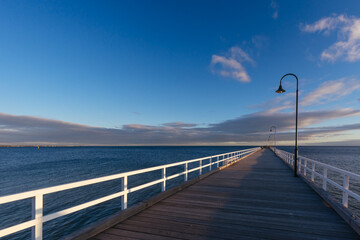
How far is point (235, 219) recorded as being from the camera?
4.59 metres

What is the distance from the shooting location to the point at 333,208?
5.33 metres

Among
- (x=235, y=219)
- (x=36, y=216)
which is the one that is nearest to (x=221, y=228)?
(x=235, y=219)

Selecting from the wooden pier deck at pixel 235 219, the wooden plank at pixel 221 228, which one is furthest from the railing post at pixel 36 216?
the wooden plank at pixel 221 228

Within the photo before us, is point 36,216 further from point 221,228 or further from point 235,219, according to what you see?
point 235,219

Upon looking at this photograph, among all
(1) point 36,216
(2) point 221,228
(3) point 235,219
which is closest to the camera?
(1) point 36,216

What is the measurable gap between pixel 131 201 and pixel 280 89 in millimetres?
13678

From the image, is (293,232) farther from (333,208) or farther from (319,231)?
(333,208)

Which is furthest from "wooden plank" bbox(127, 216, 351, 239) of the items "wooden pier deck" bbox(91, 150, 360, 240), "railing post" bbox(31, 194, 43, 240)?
"railing post" bbox(31, 194, 43, 240)

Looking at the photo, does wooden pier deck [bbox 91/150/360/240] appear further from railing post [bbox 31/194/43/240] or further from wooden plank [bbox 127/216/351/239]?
railing post [bbox 31/194/43/240]

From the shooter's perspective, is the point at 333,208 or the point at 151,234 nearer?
the point at 151,234

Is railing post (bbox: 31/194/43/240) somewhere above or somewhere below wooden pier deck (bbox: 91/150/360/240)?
above

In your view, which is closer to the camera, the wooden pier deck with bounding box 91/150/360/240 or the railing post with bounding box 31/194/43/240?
the railing post with bounding box 31/194/43/240

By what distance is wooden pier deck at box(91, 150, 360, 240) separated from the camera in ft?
12.6

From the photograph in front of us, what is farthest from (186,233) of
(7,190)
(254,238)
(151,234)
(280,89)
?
(7,190)
